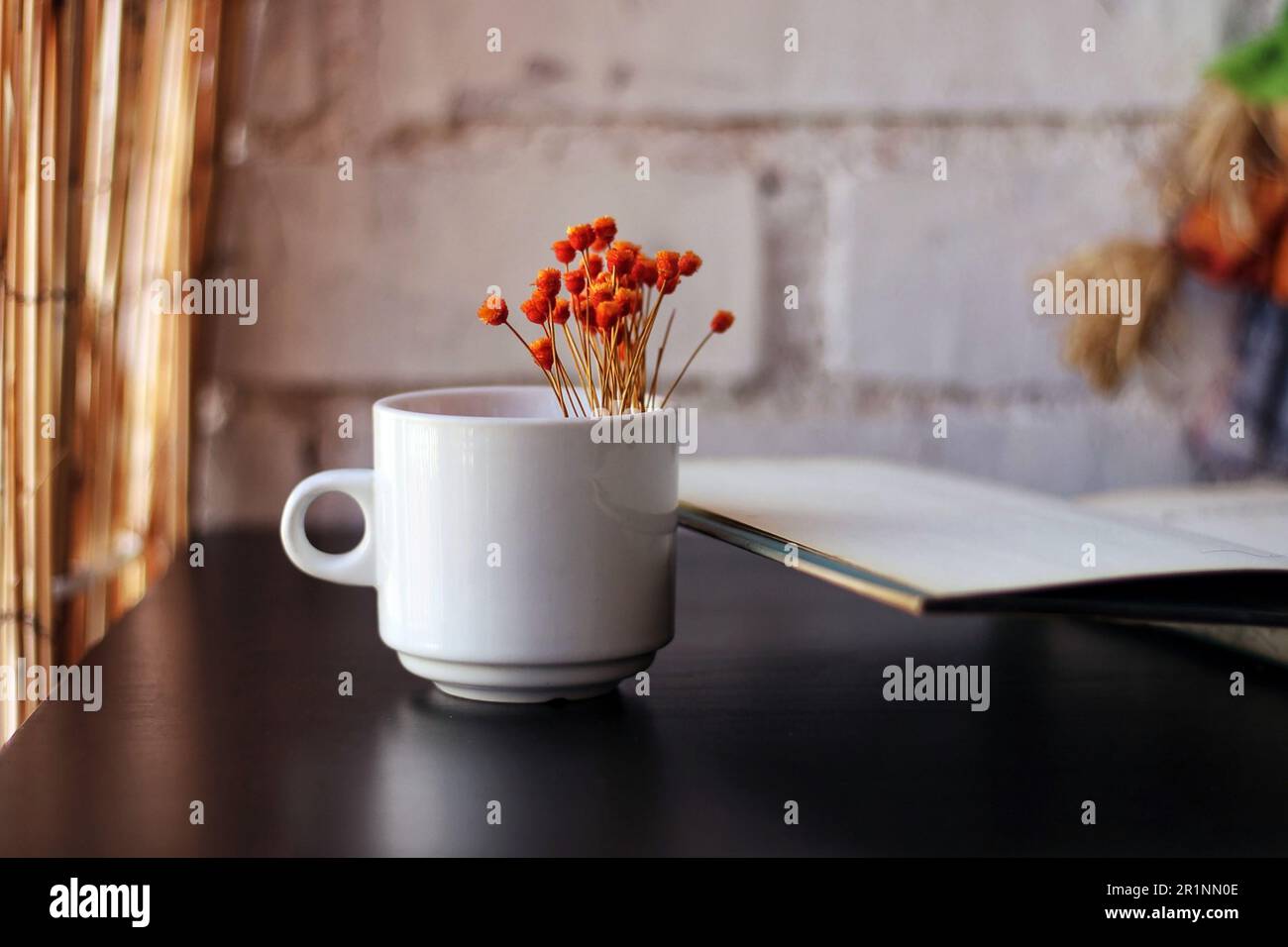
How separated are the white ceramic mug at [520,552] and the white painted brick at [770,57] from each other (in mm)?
604

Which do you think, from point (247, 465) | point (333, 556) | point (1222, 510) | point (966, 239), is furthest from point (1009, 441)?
point (333, 556)

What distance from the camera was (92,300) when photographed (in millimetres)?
833

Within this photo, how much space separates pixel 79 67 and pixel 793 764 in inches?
21.0

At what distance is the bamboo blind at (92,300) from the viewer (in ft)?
2.15

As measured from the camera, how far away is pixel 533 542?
510 millimetres

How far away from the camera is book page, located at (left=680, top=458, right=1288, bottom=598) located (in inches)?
18.2

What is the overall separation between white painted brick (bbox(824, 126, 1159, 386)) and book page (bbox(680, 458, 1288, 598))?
1.28ft

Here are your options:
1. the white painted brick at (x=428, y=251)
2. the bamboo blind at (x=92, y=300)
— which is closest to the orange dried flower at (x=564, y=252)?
the bamboo blind at (x=92, y=300)

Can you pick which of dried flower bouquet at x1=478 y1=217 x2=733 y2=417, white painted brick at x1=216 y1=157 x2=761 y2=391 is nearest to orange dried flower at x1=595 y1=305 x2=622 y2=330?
dried flower bouquet at x1=478 y1=217 x2=733 y2=417

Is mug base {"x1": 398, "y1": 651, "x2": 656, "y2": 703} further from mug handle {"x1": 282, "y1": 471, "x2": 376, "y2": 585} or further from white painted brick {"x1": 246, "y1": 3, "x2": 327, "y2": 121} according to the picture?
white painted brick {"x1": 246, "y1": 3, "x2": 327, "y2": 121}
